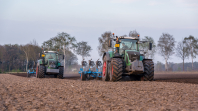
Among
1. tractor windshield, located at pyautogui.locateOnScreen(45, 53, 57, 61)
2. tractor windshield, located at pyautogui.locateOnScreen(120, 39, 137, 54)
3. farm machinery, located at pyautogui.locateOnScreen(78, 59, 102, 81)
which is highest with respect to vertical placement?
tractor windshield, located at pyautogui.locateOnScreen(120, 39, 137, 54)

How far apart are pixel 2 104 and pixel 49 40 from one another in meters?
41.9

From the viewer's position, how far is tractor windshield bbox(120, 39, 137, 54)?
12.1 metres

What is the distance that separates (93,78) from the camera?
15180 mm

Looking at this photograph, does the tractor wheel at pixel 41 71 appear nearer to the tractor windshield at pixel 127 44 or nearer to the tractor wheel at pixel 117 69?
the tractor windshield at pixel 127 44

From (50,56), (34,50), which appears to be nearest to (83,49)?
(34,50)

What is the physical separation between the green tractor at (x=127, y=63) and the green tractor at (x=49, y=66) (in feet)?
18.8

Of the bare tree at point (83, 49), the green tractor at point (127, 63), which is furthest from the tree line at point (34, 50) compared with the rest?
the green tractor at point (127, 63)

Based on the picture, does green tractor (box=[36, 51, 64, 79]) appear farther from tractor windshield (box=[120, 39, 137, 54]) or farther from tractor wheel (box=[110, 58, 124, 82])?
tractor wheel (box=[110, 58, 124, 82])

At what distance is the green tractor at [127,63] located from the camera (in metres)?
10.8

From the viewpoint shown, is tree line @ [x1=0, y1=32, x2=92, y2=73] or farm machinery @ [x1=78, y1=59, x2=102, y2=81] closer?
farm machinery @ [x1=78, y1=59, x2=102, y2=81]

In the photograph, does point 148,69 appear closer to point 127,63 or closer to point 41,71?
point 127,63

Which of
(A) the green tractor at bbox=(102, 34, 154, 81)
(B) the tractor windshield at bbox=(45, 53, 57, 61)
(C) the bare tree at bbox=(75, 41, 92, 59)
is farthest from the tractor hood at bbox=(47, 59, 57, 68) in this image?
(C) the bare tree at bbox=(75, 41, 92, 59)

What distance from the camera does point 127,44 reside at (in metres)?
12.2

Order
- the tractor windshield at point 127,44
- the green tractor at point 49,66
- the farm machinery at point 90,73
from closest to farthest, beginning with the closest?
the tractor windshield at point 127,44 → the farm machinery at point 90,73 → the green tractor at point 49,66
